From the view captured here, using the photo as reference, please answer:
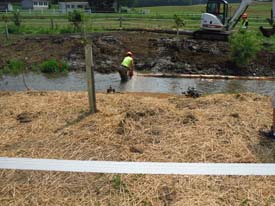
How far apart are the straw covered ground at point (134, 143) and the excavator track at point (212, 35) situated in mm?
14359

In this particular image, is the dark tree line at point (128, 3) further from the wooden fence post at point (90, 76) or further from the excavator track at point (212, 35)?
the wooden fence post at point (90, 76)

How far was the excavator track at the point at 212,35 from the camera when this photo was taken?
21.5m

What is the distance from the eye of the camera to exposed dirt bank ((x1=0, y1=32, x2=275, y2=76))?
16531 millimetres

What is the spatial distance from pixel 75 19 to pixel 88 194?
23403mm

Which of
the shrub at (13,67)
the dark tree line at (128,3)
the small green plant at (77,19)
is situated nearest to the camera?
the shrub at (13,67)

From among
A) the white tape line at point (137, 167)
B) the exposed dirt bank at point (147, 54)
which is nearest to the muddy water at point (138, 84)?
the exposed dirt bank at point (147, 54)

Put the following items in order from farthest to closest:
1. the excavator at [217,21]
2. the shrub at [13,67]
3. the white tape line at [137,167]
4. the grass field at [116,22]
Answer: the grass field at [116,22]
the excavator at [217,21]
the shrub at [13,67]
the white tape line at [137,167]

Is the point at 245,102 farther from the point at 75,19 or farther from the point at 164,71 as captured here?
the point at 75,19

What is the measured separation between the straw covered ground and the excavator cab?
14742 millimetres

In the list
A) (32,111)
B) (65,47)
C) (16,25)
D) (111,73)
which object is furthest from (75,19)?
(32,111)

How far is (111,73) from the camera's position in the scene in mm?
15734

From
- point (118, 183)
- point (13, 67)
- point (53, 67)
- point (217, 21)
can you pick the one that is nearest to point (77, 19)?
point (217, 21)

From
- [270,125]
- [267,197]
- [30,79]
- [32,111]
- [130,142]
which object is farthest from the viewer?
[30,79]

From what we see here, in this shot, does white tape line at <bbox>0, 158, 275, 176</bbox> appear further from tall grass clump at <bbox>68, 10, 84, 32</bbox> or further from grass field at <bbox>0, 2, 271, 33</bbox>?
tall grass clump at <bbox>68, 10, 84, 32</bbox>
